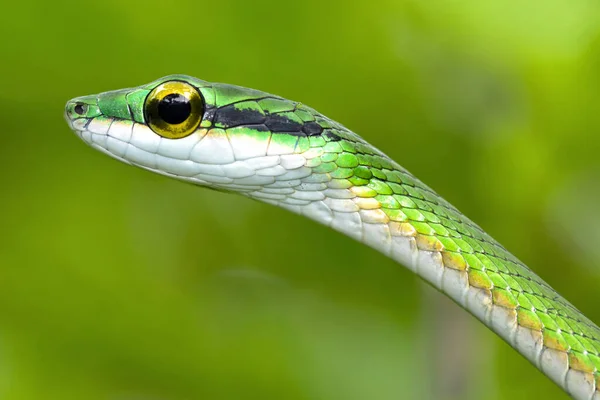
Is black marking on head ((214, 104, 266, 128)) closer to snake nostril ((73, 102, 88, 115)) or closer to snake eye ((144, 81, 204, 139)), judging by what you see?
snake eye ((144, 81, 204, 139))

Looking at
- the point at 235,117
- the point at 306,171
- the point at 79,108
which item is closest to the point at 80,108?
the point at 79,108

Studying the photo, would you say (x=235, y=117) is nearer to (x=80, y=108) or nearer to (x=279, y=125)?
(x=279, y=125)

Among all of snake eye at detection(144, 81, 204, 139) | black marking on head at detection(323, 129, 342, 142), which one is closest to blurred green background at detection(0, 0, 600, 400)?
black marking on head at detection(323, 129, 342, 142)

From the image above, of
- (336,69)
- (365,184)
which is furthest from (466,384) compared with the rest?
(336,69)

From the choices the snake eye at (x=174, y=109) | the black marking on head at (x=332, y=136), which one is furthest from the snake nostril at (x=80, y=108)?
the black marking on head at (x=332, y=136)

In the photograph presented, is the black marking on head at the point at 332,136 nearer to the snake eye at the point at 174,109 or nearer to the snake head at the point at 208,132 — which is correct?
the snake head at the point at 208,132

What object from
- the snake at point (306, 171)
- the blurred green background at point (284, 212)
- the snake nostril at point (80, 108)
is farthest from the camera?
the blurred green background at point (284, 212)

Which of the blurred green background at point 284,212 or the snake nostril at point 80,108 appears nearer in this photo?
the snake nostril at point 80,108
